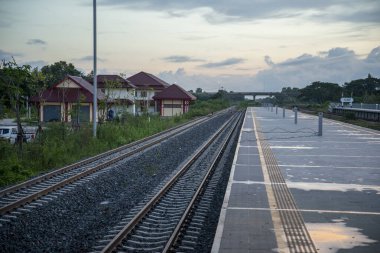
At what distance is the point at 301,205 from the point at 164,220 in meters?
2.90

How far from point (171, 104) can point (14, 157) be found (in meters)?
51.7

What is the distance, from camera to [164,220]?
29.1 ft

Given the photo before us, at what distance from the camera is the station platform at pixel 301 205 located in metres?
7.25

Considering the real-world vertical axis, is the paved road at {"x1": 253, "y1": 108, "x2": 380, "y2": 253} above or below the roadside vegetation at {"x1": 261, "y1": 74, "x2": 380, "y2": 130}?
below

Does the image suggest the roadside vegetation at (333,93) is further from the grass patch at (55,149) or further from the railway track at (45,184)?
the railway track at (45,184)

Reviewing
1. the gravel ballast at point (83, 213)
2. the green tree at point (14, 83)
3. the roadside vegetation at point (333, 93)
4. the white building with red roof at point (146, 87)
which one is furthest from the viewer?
the roadside vegetation at point (333, 93)

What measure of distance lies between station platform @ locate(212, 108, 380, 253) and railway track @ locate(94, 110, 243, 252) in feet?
2.09

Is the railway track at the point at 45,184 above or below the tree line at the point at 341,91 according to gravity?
below

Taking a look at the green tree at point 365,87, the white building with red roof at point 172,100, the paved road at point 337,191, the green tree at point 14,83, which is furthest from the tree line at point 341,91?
the green tree at point 14,83

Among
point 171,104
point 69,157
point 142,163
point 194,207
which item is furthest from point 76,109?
point 171,104

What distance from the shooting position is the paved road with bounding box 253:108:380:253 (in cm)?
754

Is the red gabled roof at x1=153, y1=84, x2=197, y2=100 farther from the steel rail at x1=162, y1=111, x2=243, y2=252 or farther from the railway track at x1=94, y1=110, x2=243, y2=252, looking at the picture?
the railway track at x1=94, y1=110, x2=243, y2=252

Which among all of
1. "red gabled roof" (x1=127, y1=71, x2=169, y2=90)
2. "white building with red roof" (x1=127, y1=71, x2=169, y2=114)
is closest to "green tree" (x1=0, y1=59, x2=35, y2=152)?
"white building with red roof" (x1=127, y1=71, x2=169, y2=114)

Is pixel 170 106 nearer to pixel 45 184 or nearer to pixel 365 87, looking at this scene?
pixel 45 184
